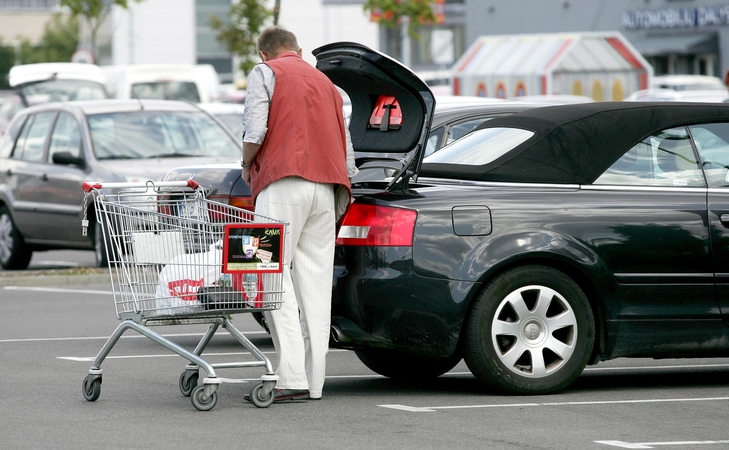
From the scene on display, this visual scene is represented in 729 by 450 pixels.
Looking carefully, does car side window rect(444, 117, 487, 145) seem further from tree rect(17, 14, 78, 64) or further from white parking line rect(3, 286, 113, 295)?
tree rect(17, 14, 78, 64)

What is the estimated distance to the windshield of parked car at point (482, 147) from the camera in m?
7.36

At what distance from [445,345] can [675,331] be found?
1246 millimetres

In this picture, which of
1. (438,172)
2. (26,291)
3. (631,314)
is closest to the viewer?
(631,314)

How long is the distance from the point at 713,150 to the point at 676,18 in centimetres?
4355

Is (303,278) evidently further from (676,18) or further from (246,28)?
(676,18)

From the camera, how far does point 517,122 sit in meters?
7.57

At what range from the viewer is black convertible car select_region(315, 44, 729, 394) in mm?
6793

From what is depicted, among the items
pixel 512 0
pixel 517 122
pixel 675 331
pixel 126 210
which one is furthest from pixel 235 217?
pixel 512 0

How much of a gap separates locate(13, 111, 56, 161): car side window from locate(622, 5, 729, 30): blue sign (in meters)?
36.3

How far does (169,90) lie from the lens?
1185 inches

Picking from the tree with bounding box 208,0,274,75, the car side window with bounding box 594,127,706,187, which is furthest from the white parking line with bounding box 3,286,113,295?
the tree with bounding box 208,0,274,75

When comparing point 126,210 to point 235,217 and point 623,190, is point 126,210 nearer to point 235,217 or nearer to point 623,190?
point 235,217

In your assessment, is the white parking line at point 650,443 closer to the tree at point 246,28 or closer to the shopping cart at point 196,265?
the shopping cart at point 196,265

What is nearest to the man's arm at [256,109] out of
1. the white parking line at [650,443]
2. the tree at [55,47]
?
the white parking line at [650,443]
